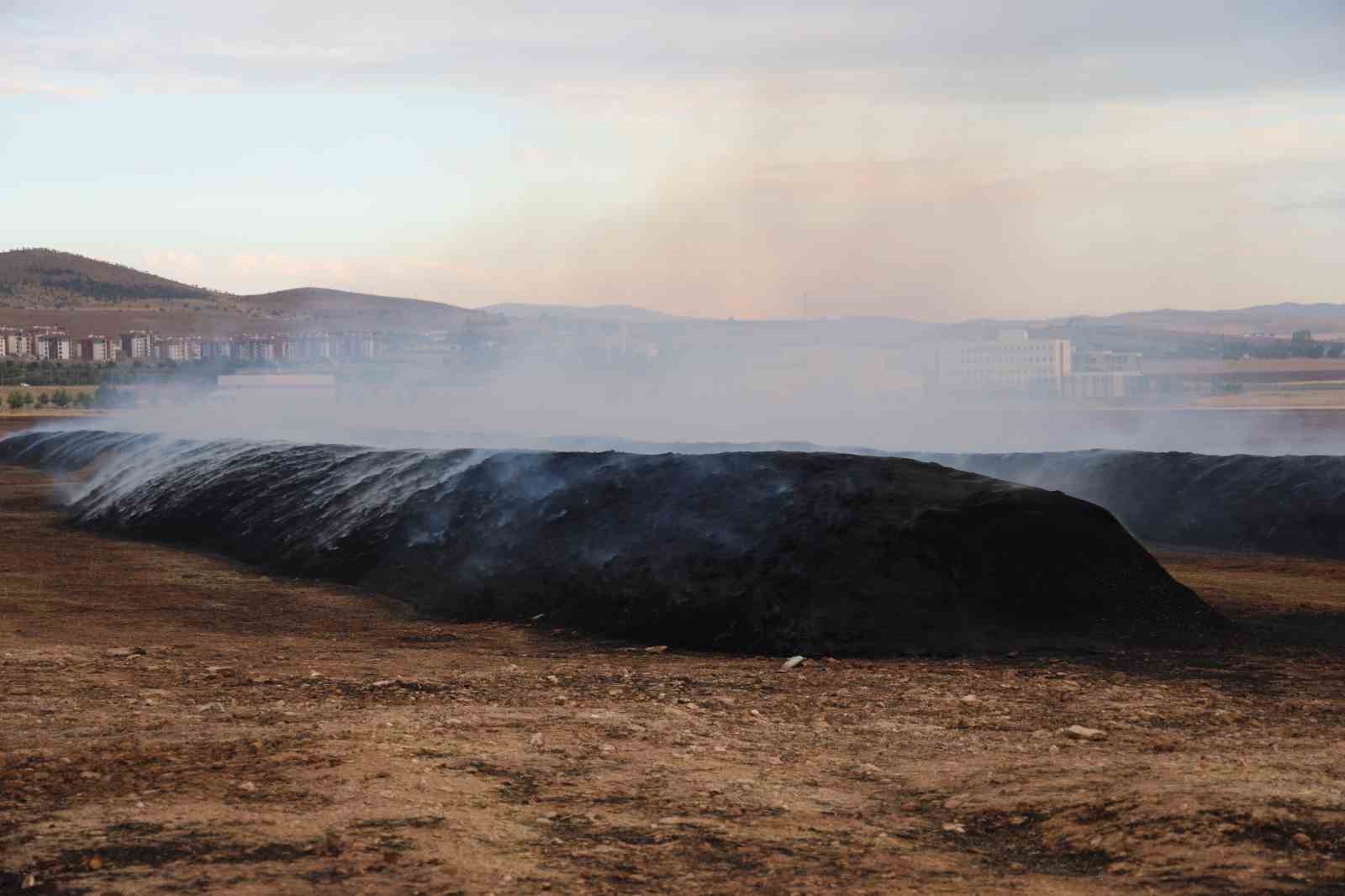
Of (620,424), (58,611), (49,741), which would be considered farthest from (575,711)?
(620,424)

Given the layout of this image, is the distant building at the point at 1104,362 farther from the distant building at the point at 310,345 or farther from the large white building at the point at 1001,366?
the distant building at the point at 310,345

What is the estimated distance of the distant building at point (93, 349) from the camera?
130 meters

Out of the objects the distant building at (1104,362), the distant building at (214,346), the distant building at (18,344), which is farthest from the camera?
the distant building at (18,344)

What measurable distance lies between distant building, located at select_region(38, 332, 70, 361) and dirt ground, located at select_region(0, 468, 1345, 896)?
4989 inches

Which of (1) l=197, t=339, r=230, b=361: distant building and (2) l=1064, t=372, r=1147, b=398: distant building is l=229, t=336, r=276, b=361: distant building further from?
(2) l=1064, t=372, r=1147, b=398: distant building

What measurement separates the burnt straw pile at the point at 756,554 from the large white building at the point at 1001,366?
Result: 69786 millimetres

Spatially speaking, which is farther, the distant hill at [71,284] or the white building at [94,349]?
the distant hill at [71,284]

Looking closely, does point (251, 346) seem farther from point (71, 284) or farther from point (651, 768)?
point (651, 768)

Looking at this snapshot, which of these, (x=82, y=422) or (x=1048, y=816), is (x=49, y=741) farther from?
(x=82, y=422)

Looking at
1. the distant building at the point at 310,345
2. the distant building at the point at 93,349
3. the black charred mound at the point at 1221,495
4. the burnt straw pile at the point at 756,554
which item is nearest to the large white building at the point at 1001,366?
the distant building at the point at 310,345

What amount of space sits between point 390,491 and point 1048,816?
42.6 ft

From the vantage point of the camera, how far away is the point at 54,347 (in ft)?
430

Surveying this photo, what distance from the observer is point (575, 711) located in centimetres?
941

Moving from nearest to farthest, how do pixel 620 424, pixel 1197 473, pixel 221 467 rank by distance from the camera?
pixel 221 467, pixel 1197 473, pixel 620 424
